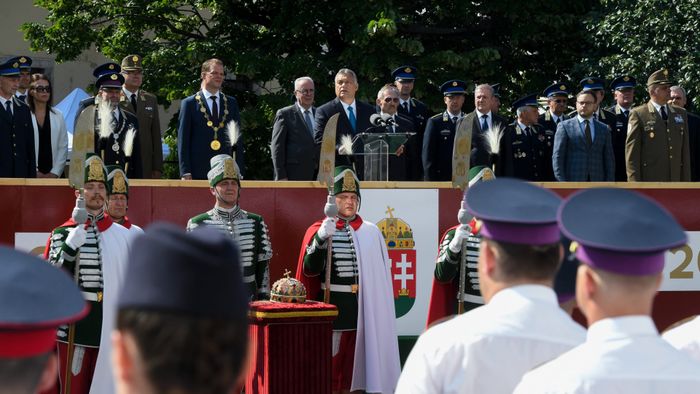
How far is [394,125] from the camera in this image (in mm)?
13492

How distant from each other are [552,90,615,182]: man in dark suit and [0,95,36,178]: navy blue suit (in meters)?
5.40

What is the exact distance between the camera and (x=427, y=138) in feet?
44.8

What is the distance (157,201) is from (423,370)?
7927 millimetres

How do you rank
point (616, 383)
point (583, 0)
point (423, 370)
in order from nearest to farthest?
point (616, 383) → point (423, 370) → point (583, 0)

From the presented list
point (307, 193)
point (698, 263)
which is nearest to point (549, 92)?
point (698, 263)

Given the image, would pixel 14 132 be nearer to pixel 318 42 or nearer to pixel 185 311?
pixel 318 42

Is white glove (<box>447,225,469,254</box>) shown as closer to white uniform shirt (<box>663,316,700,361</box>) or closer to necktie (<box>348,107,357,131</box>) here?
necktie (<box>348,107,357,131</box>)

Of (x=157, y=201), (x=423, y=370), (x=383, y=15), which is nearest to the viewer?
(x=423, y=370)

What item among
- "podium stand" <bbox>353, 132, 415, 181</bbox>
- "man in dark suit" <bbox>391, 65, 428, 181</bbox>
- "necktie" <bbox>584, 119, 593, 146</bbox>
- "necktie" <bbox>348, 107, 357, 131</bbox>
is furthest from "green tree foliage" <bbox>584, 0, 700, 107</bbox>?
"podium stand" <bbox>353, 132, 415, 181</bbox>

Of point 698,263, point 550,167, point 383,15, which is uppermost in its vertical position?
point 383,15

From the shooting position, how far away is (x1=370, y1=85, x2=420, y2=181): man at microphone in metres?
13.3

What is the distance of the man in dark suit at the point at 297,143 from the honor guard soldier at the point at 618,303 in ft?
31.0

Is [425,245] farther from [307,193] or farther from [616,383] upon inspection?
[616,383]

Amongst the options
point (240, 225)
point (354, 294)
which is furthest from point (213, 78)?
point (354, 294)
